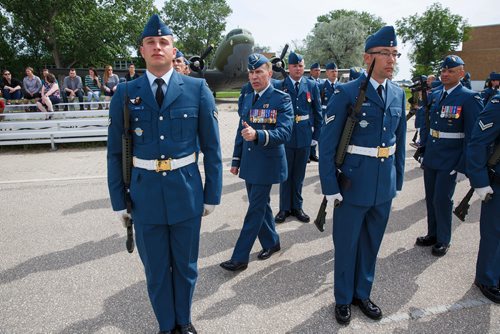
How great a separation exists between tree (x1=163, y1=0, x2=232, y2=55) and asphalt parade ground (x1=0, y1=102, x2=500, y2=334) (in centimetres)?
7083

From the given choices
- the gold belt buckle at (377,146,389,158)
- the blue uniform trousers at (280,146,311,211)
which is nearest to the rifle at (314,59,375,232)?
the gold belt buckle at (377,146,389,158)

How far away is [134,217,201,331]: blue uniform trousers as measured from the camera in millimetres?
2609

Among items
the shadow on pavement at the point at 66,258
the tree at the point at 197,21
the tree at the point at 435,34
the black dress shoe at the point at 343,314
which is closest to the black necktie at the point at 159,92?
the black dress shoe at the point at 343,314

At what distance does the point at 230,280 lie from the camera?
142 inches

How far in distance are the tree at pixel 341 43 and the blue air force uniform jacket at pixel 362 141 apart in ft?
175

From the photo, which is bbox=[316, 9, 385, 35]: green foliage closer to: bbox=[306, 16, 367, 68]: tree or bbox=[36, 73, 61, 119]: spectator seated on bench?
bbox=[306, 16, 367, 68]: tree

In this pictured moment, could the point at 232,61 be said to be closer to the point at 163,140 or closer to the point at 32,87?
the point at 32,87

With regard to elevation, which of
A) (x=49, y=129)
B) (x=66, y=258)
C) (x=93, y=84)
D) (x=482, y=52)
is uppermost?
(x=482, y=52)

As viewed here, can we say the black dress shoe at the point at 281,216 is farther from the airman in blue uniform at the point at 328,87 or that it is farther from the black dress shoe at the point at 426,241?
the airman in blue uniform at the point at 328,87

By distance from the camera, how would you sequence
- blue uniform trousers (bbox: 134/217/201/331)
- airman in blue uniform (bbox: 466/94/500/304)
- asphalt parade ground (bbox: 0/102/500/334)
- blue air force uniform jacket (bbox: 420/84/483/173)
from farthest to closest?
blue air force uniform jacket (bbox: 420/84/483/173), airman in blue uniform (bbox: 466/94/500/304), asphalt parade ground (bbox: 0/102/500/334), blue uniform trousers (bbox: 134/217/201/331)

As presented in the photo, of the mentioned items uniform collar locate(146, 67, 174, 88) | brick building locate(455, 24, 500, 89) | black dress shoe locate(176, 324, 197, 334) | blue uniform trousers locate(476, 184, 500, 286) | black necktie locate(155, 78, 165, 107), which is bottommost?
black dress shoe locate(176, 324, 197, 334)

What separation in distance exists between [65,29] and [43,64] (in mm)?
11800

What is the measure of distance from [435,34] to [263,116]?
56.4 metres

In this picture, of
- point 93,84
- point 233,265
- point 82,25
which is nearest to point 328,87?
point 233,265
